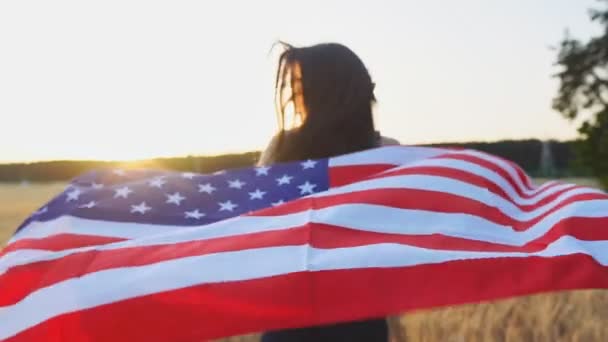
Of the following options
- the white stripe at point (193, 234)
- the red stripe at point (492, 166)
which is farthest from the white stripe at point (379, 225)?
the red stripe at point (492, 166)

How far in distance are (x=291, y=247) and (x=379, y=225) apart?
0.29 meters

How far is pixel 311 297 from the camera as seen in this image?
2.77m

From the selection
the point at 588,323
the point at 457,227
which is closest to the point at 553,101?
the point at 588,323

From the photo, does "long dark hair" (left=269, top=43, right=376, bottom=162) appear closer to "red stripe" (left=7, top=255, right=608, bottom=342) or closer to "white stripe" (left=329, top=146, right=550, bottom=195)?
"white stripe" (left=329, top=146, right=550, bottom=195)

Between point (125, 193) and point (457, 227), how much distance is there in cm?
109

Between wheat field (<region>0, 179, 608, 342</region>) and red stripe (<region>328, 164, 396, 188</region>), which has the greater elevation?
red stripe (<region>328, 164, 396, 188</region>)

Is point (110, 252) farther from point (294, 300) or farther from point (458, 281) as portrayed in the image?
point (458, 281)

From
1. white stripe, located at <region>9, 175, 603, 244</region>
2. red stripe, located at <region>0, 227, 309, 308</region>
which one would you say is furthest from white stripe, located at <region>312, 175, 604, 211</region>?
red stripe, located at <region>0, 227, 309, 308</region>

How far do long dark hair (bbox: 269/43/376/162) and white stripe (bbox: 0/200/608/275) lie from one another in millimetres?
263

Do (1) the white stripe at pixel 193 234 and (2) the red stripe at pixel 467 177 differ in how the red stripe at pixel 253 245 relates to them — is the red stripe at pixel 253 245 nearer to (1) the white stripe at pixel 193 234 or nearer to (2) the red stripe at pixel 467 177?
(1) the white stripe at pixel 193 234

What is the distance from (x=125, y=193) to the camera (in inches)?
144

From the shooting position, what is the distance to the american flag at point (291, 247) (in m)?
2.79

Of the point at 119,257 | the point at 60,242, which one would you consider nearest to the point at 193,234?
the point at 119,257

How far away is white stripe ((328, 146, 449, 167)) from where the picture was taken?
3.48 metres
